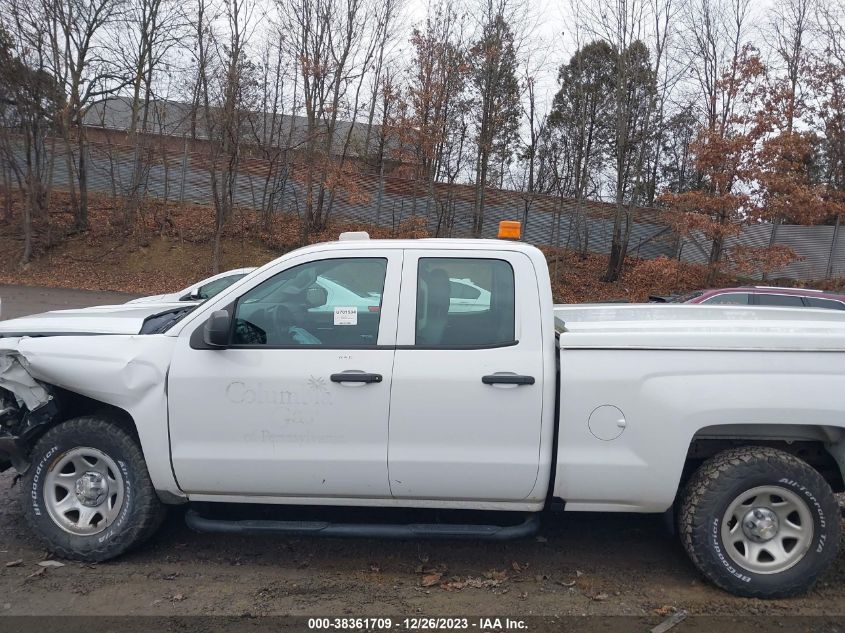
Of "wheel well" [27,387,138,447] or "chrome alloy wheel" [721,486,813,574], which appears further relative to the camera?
"wheel well" [27,387,138,447]

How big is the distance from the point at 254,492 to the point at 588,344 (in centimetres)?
207

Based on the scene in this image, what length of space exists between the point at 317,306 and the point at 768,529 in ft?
9.27

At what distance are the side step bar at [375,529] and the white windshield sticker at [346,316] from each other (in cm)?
115

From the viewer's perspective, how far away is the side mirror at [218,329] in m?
3.65

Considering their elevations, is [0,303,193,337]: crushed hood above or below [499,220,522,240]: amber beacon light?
below

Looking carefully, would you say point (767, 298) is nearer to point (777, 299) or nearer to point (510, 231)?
point (777, 299)

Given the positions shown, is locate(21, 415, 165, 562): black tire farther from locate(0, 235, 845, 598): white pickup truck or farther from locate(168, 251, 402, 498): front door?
locate(168, 251, 402, 498): front door

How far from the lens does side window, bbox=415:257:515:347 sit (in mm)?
3775

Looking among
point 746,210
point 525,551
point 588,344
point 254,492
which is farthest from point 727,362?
point 746,210

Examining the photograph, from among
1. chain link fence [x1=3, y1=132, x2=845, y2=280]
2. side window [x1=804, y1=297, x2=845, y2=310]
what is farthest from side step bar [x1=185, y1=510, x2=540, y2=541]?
chain link fence [x1=3, y1=132, x2=845, y2=280]

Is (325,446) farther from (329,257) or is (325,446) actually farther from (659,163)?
(659,163)

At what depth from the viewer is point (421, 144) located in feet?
78.1

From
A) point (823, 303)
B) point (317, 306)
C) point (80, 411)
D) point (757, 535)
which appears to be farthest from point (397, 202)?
point (757, 535)

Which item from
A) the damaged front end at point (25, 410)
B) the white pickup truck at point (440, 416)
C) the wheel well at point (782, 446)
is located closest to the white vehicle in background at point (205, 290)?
the damaged front end at point (25, 410)
